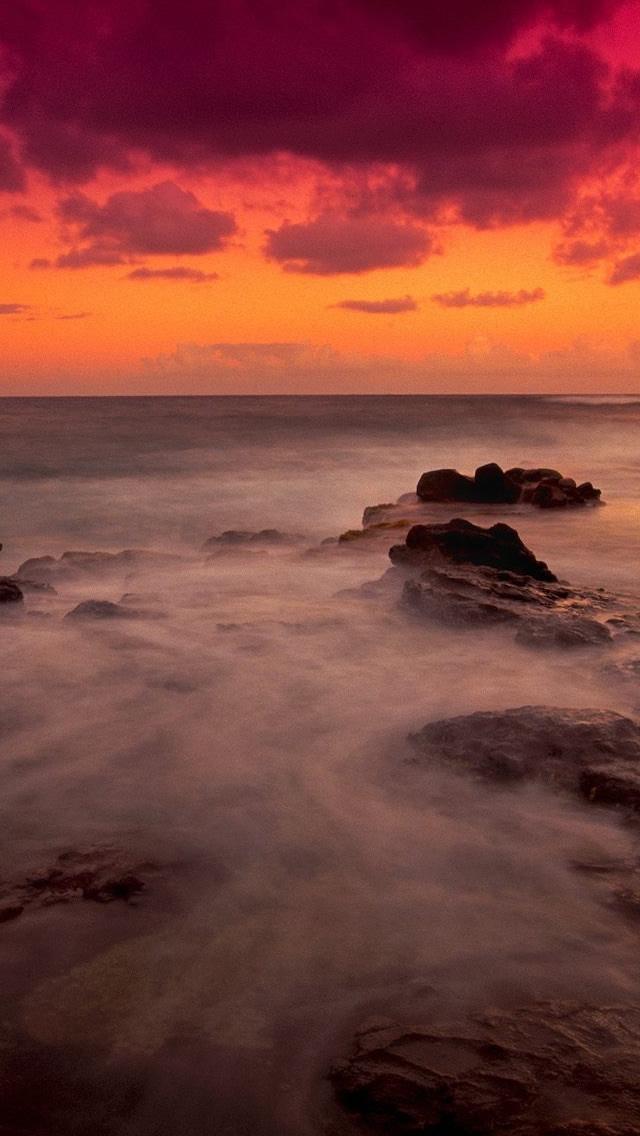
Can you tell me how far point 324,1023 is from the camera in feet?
9.46

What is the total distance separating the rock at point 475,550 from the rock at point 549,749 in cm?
497

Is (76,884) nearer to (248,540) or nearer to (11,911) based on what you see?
(11,911)

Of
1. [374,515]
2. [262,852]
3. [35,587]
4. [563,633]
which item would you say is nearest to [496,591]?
[563,633]

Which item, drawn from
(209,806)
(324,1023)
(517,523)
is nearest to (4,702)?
(209,806)

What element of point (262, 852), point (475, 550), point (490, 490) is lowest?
point (262, 852)

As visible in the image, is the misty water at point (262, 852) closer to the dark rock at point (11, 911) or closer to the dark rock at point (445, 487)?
the dark rock at point (11, 911)

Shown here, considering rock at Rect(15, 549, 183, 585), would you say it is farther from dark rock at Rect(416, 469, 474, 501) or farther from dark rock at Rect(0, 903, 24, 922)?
dark rock at Rect(0, 903, 24, 922)

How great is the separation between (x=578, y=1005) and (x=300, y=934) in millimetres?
1123

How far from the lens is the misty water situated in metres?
2.72

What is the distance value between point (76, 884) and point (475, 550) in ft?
24.0

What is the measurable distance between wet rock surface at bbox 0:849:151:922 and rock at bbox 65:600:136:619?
197 inches

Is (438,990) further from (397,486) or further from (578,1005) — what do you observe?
(397,486)

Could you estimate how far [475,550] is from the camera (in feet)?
33.0

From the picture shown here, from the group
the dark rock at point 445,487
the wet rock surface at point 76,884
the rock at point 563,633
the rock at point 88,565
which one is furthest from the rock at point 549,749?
the dark rock at point 445,487
